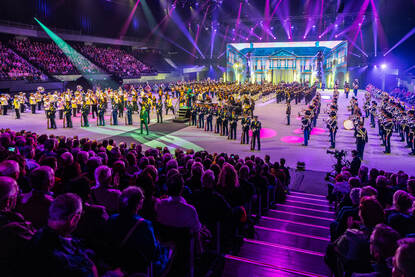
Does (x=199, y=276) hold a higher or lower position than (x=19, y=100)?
lower

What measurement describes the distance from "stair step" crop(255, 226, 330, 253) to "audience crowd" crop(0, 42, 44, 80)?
93.0 ft

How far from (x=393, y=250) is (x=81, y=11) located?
4752cm

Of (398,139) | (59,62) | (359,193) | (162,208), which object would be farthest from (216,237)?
(59,62)

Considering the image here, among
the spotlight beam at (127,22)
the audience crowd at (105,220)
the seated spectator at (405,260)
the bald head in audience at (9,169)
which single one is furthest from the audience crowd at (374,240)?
the spotlight beam at (127,22)

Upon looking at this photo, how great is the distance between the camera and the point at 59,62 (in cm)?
3562

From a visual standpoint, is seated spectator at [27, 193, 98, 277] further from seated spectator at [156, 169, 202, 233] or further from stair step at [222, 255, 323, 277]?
stair step at [222, 255, 323, 277]

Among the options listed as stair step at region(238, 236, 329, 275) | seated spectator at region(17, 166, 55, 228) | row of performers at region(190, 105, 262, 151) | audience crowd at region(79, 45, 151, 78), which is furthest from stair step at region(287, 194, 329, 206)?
audience crowd at region(79, 45, 151, 78)

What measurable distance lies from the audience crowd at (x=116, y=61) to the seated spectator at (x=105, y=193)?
37651 millimetres

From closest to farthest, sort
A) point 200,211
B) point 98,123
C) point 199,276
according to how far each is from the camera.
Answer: point 199,276
point 200,211
point 98,123

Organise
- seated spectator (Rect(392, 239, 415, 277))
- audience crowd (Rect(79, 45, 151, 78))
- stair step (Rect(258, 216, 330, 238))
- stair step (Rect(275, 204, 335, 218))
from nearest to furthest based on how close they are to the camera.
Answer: seated spectator (Rect(392, 239, 415, 277)), stair step (Rect(258, 216, 330, 238)), stair step (Rect(275, 204, 335, 218)), audience crowd (Rect(79, 45, 151, 78))

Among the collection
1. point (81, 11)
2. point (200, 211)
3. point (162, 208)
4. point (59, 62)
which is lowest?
point (200, 211)

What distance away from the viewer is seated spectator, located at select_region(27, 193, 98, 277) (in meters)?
2.01

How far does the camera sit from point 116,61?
4366cm

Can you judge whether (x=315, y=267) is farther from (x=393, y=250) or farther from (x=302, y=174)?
(x=302, y=174)
